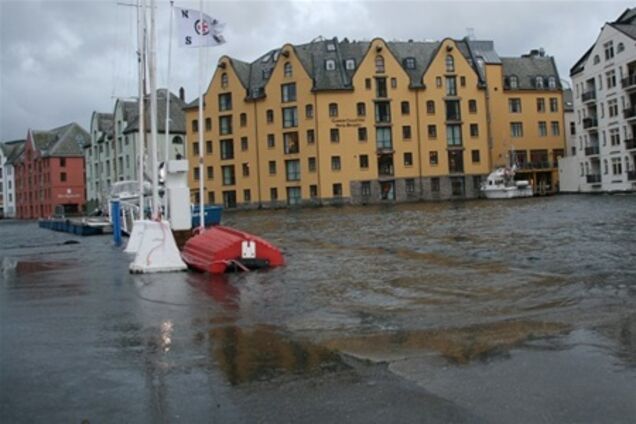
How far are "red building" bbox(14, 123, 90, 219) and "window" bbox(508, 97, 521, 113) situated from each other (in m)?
69.9

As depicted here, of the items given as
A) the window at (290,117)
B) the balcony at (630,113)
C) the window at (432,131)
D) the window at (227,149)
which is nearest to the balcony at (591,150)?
the balcony at (630,113)

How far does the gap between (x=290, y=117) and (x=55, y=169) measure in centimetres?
5375

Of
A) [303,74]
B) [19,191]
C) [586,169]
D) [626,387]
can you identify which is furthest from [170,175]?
[19,191]

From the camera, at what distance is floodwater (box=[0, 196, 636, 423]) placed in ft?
16.6

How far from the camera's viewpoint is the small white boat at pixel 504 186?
74.4m

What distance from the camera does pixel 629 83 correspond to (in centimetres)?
6838

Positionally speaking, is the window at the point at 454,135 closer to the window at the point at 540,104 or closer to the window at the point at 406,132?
the window at the point at 406,132

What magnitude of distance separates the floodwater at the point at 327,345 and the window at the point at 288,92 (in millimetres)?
67213

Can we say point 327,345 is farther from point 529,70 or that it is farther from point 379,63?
point 529,70

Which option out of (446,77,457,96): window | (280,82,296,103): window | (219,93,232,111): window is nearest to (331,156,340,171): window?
(280,82,296,103): window

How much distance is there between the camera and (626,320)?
8.05 meters

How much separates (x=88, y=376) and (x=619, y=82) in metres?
73.9

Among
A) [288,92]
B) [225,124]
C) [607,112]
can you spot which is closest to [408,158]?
[288,92]

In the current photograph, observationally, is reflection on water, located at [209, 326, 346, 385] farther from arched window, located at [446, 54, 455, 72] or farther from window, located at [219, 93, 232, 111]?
window, located at [219, 93, 232, 111]
